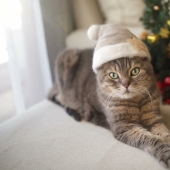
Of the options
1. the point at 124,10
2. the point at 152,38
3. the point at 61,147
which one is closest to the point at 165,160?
the point at 61,147

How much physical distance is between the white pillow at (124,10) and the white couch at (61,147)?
712mm

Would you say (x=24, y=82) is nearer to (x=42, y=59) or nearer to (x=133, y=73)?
(x=42, y=59)

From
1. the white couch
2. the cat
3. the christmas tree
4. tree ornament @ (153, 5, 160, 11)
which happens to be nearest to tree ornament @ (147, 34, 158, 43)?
the christmas tree

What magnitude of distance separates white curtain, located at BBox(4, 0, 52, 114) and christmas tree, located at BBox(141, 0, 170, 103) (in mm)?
643

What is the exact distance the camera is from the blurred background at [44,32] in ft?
4.52

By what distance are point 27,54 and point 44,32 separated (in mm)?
192

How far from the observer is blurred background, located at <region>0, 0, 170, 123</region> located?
138 centimetres

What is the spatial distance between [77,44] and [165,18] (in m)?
0.58

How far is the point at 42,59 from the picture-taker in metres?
1.64

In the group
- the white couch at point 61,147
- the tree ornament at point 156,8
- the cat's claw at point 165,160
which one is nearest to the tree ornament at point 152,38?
the tree ornament at point 156,8

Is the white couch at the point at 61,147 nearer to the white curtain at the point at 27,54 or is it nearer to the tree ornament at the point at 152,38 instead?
the white curtain at the point at 27,54

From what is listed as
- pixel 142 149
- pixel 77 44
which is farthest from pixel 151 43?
pixel 142 149

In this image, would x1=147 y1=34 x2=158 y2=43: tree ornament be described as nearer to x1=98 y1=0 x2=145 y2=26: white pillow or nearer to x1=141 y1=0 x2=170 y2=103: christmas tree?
x1=141 y1=0 x2=170 y2=103: christmas tree

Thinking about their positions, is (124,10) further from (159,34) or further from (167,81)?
(167,81)
